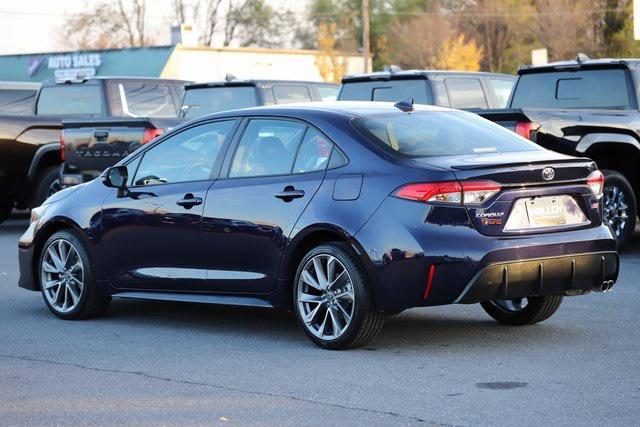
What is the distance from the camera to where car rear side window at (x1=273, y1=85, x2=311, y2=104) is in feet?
59.1

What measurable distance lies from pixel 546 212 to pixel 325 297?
1438mm

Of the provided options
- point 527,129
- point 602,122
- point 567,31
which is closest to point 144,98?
point 527,129

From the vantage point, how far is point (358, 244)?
303 inches

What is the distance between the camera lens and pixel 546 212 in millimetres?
7707

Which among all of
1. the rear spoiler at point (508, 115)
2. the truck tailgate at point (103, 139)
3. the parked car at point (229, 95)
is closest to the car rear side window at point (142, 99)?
the parked car at point (229, 95)

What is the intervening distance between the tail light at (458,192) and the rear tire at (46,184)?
10.6 m

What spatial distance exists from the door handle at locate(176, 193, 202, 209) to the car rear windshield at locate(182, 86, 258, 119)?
8.91 meters

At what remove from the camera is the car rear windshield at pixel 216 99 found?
1778cm

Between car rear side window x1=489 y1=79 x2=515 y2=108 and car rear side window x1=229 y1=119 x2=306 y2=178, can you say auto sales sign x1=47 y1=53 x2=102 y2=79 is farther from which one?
car rear side window x1=229 y1=119 x2=306 y2=178

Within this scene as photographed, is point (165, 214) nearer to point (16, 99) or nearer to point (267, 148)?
point (267, 148)

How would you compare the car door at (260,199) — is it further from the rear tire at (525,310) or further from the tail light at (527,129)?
the tail light at (527,129)

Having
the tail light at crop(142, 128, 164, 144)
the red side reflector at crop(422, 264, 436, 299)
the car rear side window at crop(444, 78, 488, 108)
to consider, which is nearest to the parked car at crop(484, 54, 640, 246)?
the car rear side window at crop(444, 78, 488, 108)

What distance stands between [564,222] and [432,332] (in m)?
1.30

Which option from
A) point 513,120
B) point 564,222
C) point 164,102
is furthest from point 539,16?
point 564,222
